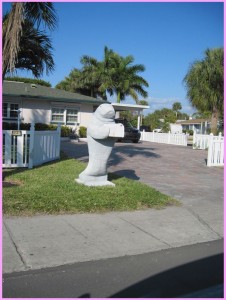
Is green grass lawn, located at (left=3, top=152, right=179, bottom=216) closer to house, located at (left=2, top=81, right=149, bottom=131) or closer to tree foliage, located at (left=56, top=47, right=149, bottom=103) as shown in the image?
house, located at (left=2, top=81, right=149, bottom=131)

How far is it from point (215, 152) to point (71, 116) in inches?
534

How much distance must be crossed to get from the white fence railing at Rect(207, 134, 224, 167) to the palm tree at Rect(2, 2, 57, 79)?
26.8 feet

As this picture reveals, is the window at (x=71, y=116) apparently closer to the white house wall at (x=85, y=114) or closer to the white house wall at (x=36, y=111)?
the white house wall at (x=85, y=114)

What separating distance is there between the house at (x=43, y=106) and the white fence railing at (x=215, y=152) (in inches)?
508

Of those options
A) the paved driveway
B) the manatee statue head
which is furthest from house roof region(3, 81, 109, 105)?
the manatee statue head

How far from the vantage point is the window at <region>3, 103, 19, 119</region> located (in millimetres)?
22875

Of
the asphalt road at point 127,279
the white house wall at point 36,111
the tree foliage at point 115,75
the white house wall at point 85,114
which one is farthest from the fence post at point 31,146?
the tree foliage at point 115,75

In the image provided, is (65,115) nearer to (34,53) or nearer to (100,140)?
(34,53)

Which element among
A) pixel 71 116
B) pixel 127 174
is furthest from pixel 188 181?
pixel 71 116

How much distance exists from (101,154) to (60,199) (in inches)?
64.2

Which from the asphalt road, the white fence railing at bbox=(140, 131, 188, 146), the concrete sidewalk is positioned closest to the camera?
the asphalt road

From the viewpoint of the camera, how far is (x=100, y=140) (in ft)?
25.5

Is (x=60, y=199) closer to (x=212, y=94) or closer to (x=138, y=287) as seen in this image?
(x=138, y=287)

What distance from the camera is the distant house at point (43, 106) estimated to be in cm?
2300
